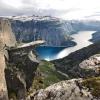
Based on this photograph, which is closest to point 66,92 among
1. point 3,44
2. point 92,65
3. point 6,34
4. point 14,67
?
point 92,65

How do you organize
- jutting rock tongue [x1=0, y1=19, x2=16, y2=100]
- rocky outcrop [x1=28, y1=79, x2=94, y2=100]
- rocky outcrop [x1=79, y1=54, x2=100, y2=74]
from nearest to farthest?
1. rocky outcrop [x1=28, y1=79, x2=94, y2=100]
2. rocky outcrop [x1=79, y1=54, x2=100, y2=74]
3. jutting rock tongue [x1=0, y1=19, x2=16, y2=100]

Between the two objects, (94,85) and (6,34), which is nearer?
(94,85)

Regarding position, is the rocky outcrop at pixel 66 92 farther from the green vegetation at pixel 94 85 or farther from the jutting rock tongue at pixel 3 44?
the jutting rock tongue at pixel 3 44

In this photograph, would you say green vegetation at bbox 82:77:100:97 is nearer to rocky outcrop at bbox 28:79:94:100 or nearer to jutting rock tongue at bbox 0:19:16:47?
rocky outcrop at bbox 28:79:94:100

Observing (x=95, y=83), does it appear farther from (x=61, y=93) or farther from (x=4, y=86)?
(x=4, y=86)

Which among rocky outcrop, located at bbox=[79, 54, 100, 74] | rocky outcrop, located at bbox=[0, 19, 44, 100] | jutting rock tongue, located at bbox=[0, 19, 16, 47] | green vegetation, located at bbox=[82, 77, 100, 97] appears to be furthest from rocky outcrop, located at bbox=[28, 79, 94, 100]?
jutting rock tongue, located at bbox=[0, 19, 16, 47]

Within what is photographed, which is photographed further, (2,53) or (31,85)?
(31,85)

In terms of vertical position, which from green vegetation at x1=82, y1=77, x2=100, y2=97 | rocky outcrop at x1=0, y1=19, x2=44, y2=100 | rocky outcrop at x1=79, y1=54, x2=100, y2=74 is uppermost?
green vegetation at x1=82, y1=77, x2=100, y2=97

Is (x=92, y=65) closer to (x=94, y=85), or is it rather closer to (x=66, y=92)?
(x=94, y=85)

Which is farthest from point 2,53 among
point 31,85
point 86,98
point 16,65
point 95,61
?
point 86,98
